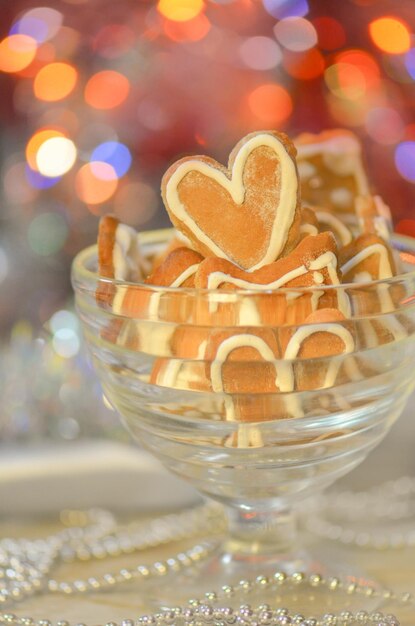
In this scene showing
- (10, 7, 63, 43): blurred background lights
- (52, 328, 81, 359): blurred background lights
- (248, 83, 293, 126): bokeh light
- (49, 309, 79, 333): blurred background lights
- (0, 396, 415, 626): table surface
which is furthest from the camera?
(248, 83, 293, 126): bokeh light

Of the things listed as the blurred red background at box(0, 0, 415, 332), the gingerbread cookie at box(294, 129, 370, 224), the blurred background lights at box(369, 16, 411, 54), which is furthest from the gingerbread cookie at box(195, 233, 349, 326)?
the blurred background lights at box(369, 16, 411, 54)

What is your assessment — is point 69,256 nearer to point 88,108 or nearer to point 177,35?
point 88,108

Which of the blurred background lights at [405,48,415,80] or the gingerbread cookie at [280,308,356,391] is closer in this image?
the gingerbread cookie at [280,308,356,391]

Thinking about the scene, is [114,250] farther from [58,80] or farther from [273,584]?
[58,80]

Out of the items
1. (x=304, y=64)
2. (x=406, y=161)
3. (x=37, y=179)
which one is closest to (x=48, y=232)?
(x=37, y=179)

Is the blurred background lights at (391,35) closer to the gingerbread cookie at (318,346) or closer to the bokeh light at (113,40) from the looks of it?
the bokeh light at (113,40)

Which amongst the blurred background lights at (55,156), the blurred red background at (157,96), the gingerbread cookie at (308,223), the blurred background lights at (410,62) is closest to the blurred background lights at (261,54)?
the blurred red background at (157,96)

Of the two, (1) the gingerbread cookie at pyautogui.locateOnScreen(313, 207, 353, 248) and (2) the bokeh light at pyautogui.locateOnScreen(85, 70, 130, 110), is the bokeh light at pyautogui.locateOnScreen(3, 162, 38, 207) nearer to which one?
(2) the bokeh light at pyautogui.locateOnScreen(85, 70, 130, 110)

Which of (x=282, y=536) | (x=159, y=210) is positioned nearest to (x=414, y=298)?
(x=282, y=536)
